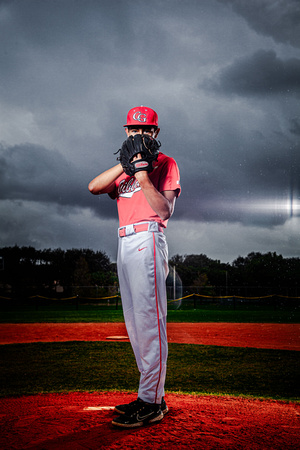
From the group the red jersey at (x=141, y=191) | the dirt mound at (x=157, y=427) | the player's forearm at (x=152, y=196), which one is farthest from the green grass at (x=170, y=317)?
the player's forearm at (x=152, y=196)

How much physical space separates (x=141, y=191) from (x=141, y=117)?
582mm

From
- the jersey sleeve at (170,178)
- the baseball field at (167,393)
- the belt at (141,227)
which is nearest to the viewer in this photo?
the baseball field at (167,393)

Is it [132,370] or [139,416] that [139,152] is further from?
[132,370]

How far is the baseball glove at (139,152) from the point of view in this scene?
9.02 ft

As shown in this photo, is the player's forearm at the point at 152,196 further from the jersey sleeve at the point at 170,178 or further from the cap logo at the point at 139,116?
the cap logo at the point at 139,116

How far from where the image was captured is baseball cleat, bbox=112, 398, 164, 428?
2744 millimetres

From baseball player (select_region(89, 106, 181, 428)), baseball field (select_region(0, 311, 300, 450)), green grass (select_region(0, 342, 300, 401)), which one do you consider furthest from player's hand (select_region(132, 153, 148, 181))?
green grass (select_region(0, 342, 300, 401))

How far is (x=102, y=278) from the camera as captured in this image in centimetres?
5850

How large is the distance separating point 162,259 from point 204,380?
3.51m

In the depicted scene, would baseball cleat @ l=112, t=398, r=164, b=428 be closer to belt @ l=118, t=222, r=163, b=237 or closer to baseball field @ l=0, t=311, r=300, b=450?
baseball field @ l=0, t=311, r=300, b=450

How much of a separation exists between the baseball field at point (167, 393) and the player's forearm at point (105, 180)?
6.00 ft

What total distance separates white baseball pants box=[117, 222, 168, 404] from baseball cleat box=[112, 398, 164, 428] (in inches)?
2.0

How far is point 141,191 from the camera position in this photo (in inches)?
118

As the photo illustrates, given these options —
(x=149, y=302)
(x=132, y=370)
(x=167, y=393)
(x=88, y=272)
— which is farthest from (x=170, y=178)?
(x=88, y=272)
